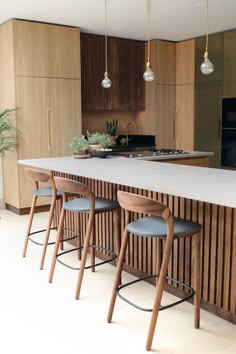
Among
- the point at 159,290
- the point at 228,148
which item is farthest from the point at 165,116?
the point at 159,290

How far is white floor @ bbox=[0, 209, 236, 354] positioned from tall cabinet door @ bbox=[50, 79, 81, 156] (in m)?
2.68

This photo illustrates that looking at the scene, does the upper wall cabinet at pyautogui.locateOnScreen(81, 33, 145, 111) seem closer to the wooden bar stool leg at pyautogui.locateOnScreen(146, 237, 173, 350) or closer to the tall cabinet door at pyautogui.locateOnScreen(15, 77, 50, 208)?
the tall cabinet door at pyautogui.locateOnScreen(15, 77, 50, 208)

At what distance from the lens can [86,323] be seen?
103 inches

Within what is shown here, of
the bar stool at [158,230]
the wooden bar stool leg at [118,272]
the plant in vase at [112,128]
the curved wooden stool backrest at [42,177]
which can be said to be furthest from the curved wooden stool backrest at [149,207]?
the plant in vase at [112,128]

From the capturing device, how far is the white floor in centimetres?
234

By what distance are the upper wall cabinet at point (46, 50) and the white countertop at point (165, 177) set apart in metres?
1.98

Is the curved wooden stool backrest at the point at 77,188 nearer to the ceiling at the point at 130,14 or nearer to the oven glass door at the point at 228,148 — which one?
the ceiling at the point at 130,14

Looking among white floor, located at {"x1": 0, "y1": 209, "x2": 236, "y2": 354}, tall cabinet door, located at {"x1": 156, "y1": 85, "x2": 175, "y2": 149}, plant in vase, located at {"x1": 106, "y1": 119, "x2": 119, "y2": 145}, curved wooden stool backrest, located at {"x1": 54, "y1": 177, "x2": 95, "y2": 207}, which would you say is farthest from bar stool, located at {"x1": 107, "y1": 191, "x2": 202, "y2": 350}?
tall cabinet door, located at {"x1": 156, "y1": 85, "x2": 175, "y2": 149}

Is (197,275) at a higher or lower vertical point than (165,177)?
lower

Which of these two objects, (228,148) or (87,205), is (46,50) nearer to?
(228,148)

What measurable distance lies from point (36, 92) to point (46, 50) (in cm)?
61

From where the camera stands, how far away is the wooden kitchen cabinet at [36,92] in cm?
542

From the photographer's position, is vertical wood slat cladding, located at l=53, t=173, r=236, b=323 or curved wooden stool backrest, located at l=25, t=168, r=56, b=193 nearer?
vertical wood slat cladding, located at l=53, t=173, r=236, b=323

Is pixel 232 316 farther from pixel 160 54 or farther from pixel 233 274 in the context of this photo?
pixel 160 54
